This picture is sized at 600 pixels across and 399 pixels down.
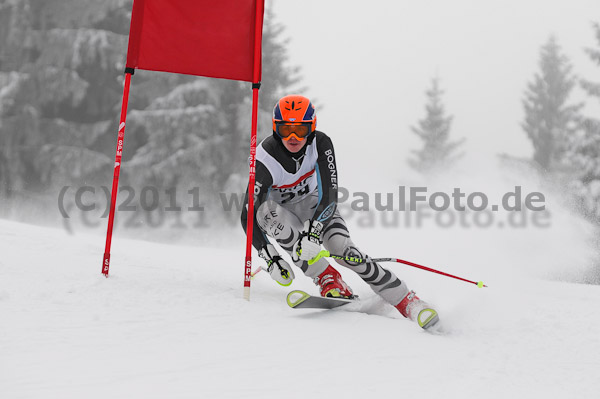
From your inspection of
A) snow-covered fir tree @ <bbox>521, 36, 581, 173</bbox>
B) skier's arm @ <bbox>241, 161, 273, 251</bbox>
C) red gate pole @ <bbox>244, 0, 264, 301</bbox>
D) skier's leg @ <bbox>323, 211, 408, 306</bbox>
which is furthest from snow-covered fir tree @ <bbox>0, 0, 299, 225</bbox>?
snow-covered fir tree @ <bbox>521, 36, 581, 173</bbox>

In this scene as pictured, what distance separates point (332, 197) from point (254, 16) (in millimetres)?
1783

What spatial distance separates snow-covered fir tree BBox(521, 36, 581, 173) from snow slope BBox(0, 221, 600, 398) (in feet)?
86.5

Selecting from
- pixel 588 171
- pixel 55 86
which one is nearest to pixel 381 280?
pixel 588 171

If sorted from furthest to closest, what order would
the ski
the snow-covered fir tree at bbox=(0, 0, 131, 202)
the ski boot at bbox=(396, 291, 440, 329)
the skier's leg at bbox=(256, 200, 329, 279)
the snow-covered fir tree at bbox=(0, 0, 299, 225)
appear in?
the snow-covered fir tree at bbox=(0, 0, 131, 202), the snow-covered fir tree at bbox=(0, 0, 299, 225), the skier's leg at bbox=(256, 200, 329, 279), the ski, the ski boot at bbox=(396, 291, 440, 329)

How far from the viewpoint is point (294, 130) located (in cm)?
416

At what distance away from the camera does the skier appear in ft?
13.4

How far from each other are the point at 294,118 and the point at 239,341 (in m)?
1.95

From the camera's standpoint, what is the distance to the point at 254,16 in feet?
14.8

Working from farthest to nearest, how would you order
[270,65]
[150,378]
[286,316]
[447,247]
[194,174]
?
1. [270,65]
2. [194,174]
3. [447,247]
4. [286,316]
5. [150,378]

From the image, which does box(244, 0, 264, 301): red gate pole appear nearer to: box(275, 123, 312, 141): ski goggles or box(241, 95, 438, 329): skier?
box(241, 95, 438, 329): skier

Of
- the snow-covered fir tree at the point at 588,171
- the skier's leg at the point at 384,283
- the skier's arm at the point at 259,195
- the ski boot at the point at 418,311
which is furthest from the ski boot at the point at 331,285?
the snow-covered fir tree at the point at 588,171

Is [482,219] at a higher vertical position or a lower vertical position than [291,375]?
higher

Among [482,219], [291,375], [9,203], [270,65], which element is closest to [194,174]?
[270,65]

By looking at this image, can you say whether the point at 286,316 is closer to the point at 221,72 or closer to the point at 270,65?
the point at 221,72
